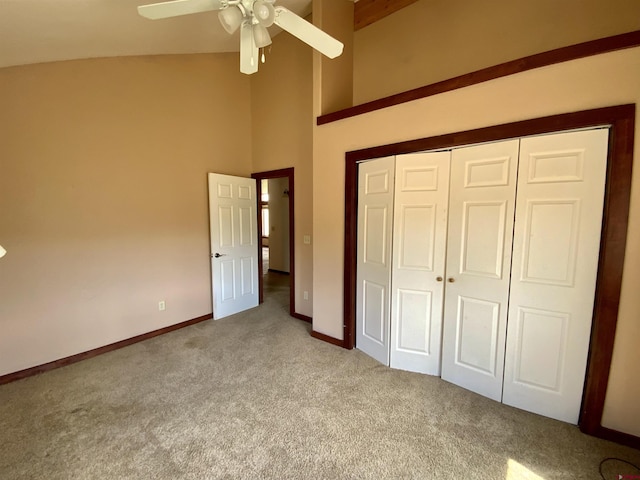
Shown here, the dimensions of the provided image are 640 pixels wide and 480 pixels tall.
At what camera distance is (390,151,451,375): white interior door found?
239 cm

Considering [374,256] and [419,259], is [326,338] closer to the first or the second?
[374,256]

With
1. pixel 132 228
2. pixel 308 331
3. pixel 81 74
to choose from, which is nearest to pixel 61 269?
pixel 132 228

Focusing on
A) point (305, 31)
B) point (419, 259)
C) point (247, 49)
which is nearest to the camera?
point (305, 31)

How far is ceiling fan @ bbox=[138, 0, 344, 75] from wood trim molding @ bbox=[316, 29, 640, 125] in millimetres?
919

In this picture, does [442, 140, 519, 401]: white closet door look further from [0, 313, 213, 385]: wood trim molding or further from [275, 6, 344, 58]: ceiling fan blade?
[0, 313, 213, 385]: wood trim molding

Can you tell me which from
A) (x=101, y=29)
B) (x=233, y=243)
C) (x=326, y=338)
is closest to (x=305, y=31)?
(x=101, y=29)

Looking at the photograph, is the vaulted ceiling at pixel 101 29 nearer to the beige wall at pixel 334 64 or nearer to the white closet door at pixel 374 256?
the beige wall at pixel 334 64

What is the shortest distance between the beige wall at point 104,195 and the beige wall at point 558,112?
2.03 m

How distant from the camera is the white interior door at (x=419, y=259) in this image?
2.39 meters

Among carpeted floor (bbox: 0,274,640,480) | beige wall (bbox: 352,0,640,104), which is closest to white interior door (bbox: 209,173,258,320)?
carpeted floor (bbox: 0,274,640,480)

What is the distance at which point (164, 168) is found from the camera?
335cm

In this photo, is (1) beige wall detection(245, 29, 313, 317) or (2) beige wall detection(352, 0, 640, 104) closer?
(2) beige wall detection(352, 0, 640, 104)

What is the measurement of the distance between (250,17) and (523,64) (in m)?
1.81

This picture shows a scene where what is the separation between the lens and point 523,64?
6.12 feet
